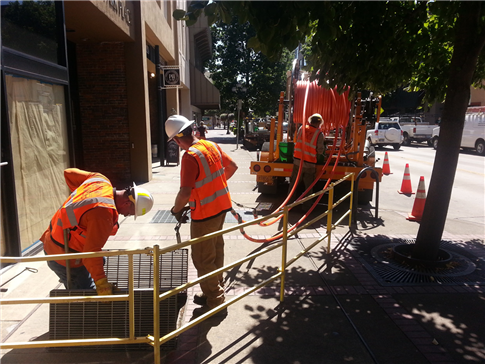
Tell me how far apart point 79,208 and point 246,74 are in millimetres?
35183

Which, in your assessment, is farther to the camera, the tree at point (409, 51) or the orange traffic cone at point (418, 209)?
the orange traffic cone at point (418, 209)

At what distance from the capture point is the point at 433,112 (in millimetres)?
40438

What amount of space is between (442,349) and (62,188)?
232 inches

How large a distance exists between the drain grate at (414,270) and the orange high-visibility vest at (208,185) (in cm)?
229

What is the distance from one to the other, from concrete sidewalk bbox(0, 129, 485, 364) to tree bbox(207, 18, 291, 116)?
30922 millimetres

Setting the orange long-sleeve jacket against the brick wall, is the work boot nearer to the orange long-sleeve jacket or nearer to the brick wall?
the orange long-sleeve jacket

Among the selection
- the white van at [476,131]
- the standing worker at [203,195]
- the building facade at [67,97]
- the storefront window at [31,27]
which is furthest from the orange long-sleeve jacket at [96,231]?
the white van at [476,131]

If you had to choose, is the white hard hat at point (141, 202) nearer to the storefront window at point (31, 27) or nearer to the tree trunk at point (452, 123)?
the storefront window at point (31, 27)

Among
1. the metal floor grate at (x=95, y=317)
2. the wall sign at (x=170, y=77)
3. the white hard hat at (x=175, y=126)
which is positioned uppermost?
the wall sign at (x=170, y=77)

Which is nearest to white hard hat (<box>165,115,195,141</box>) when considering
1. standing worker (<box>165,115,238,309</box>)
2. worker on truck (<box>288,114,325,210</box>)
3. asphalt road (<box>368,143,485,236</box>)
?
standing worker (<box>165,115,238,309</box>)

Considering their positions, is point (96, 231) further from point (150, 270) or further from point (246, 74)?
point (246, 74)

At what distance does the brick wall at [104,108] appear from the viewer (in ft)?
36.7

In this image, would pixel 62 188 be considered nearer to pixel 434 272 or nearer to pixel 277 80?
pixel 434 272

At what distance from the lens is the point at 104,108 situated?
1141cm
